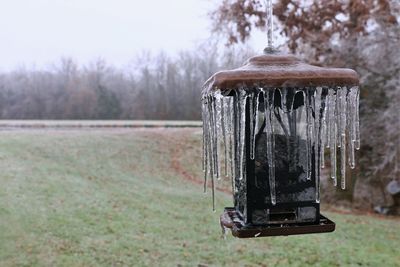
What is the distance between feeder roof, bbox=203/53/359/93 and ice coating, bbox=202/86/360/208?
0.05 meters

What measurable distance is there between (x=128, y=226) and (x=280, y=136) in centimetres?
560

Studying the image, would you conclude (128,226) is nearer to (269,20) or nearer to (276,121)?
(276,121)

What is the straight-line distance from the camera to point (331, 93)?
182 centimetres

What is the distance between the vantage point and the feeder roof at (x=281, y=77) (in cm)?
163

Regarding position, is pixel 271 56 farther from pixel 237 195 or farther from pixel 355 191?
pixel 355 191

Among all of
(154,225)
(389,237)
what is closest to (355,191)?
(389,237)

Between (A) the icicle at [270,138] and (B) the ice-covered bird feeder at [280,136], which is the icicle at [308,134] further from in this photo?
(A) the icicle at [270,138]

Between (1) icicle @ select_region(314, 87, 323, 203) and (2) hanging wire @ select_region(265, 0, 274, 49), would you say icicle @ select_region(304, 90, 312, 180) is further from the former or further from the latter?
(2) hanging wire @ select_region(265, 0, 274, 49)

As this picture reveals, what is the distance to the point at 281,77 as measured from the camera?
1642 mm

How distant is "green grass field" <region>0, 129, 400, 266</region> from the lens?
5.71 metres

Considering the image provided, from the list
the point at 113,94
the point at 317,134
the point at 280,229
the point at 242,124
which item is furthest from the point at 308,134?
the point at 113,94

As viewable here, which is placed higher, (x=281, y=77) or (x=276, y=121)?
(x=281, y=77)

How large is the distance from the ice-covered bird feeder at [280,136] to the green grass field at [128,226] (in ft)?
12.6

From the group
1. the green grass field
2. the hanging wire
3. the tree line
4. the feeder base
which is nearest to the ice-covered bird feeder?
→ the feeder base
